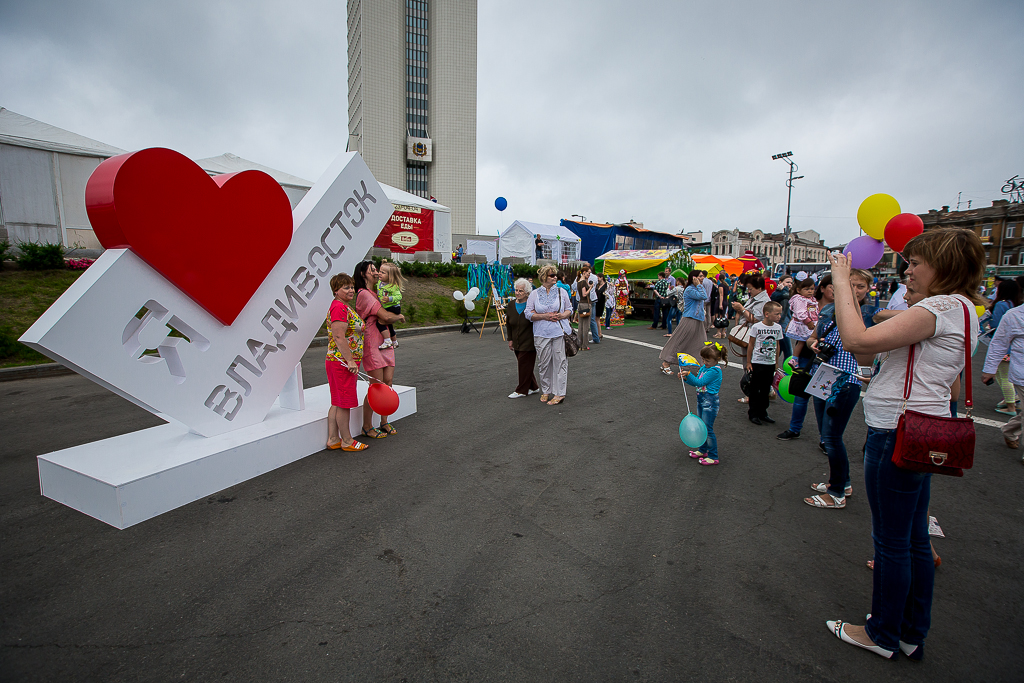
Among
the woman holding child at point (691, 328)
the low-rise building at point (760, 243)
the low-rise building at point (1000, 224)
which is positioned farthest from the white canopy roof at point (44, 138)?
the low-rise building at point (760, 243)

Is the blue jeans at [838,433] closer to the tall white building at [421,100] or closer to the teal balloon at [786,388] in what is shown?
the teal balloon at [786,388]

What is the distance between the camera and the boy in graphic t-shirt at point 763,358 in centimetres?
546

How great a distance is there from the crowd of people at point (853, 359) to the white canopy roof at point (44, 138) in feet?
44.0

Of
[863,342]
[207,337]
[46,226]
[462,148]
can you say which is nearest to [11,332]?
[46,226]

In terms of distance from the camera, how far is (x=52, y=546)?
297cm

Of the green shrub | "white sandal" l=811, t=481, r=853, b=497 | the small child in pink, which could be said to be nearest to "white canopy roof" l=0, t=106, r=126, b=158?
the green shrub

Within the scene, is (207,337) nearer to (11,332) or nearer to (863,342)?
(863,342)

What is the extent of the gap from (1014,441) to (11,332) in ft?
46.7

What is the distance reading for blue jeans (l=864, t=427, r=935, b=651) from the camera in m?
1.99

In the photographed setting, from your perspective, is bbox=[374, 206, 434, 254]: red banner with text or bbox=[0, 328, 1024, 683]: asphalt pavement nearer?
bbox=[0, 328, 1024, 683]: asphalt pavement

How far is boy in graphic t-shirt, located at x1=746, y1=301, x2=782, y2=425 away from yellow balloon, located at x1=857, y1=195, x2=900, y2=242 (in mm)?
2213

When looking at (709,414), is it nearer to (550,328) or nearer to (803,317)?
(803,317)

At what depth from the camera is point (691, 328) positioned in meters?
8.11

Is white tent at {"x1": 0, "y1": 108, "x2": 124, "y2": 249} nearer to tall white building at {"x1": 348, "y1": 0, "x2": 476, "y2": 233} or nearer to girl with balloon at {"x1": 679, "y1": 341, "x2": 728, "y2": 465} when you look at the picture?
girl with balloon at {"x1": 679, "y1": 341, "x2": 728, "y2": 465}
